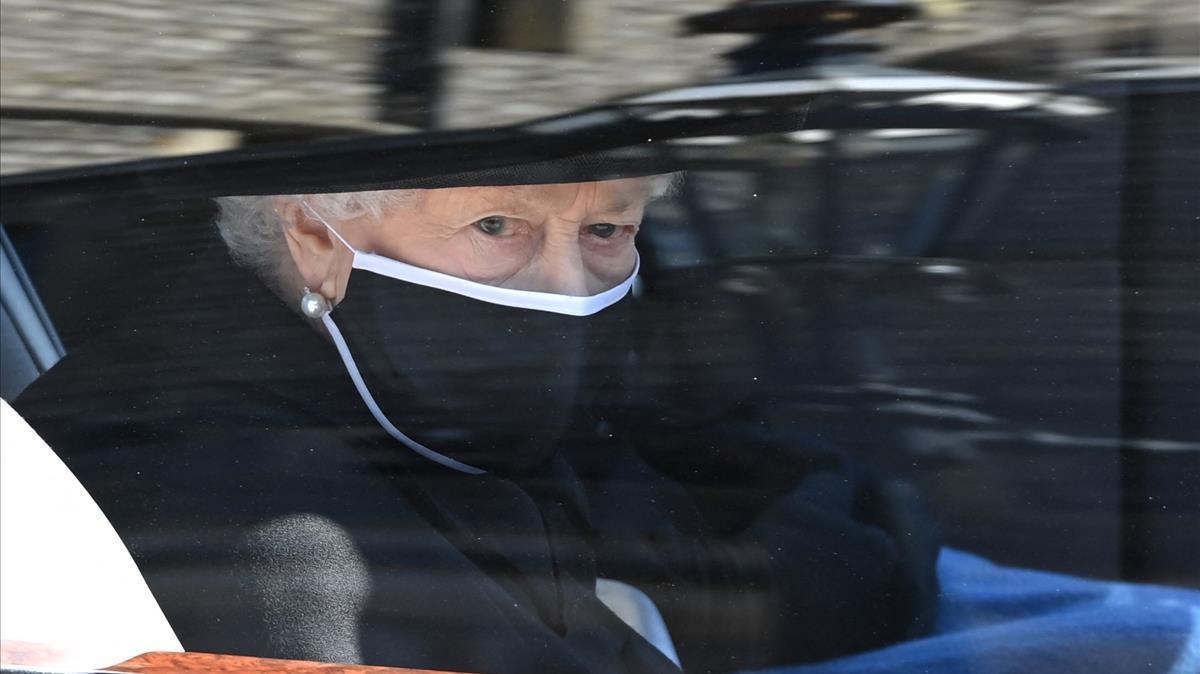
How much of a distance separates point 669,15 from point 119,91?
0.70m

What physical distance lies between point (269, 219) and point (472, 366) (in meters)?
0.33

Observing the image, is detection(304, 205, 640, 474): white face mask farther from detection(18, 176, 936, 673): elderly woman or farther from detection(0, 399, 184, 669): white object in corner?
detection(0, 399, 184, 669): white object in corner

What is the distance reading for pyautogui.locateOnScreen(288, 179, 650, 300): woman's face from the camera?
1.44 meters

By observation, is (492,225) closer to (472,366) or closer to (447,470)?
(472,366)

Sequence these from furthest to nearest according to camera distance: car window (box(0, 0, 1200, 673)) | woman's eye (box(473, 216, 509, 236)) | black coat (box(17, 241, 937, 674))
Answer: woman's eye (box(473, 216, 509, 236)) < black coat (box(17, 241, 937, 674)) < car window (box(0, 0, 1200, 673))

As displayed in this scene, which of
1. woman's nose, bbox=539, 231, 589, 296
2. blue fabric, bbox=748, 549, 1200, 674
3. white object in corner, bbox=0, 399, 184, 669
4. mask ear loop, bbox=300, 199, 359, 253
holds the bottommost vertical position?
white object in corner, bbox=0, 399, 184, 669

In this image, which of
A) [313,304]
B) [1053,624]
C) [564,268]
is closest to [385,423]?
[313,304]

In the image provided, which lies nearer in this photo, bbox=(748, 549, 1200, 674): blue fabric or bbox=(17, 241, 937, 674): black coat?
bbox=(748, 549, 1200, 674): blue fabric

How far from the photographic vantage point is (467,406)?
147 centimetres

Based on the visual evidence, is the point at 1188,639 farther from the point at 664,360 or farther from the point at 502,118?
the point at 502,118

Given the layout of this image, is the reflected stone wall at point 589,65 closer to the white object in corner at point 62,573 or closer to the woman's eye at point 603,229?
the woman's eye at point 603,229

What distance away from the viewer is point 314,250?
1.58 m

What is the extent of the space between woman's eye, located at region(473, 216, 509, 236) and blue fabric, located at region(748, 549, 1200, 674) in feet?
2.15

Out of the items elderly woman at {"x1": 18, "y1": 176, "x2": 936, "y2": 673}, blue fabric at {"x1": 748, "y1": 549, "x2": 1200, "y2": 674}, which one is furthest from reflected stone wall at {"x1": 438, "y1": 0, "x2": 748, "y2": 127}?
blue fabric at {"x1": 748, "y1": 549, "x2": 1200, "y2": 674}
